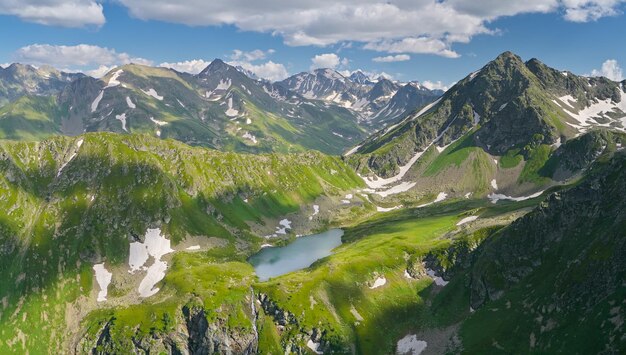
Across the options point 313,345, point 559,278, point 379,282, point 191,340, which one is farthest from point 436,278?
point 191,340

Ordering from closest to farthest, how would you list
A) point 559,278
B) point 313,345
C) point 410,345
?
point 559,278 → point 410,345 → point 313,345

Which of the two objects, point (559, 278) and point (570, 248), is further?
point (570, 248)

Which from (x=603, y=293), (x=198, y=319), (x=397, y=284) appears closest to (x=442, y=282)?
(x=397, y=284)

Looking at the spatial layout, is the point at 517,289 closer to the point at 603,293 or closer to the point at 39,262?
the point at 603,293

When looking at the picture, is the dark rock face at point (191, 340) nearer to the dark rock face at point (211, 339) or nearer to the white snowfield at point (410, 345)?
the dark rock face at point (211, 339)

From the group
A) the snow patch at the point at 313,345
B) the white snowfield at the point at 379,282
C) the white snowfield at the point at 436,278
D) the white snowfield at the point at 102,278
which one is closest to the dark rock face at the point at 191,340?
the snow patch at the point at 313,345

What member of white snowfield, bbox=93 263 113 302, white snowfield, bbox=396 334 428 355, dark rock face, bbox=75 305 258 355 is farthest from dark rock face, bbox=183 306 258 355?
white snowfield, bbox=93 263 113 302

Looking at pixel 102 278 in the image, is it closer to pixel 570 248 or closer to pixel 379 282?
pixel 379 282
